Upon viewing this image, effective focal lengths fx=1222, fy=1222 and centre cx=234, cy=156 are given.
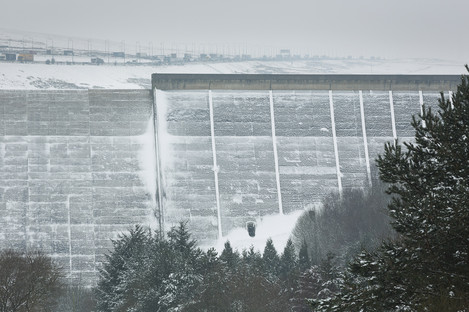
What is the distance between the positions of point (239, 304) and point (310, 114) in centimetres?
5613

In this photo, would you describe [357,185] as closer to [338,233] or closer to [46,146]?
[338,233]

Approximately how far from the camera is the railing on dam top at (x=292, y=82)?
9569 cm

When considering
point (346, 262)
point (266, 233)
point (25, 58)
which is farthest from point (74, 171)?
point (25, 58)

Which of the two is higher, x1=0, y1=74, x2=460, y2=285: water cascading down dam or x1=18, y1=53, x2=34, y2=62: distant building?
x1=18, y1=53, x2=34, y2=62: distant building

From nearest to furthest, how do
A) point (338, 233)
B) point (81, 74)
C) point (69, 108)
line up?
point (338, 233)
point (69, 108)
point (81, 74)

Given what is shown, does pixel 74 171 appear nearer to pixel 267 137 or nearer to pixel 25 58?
pixel 267 137

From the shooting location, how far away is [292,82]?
97125 millimetres

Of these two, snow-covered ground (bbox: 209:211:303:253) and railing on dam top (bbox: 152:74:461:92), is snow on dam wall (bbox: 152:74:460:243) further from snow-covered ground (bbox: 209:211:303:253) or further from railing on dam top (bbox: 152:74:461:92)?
snow-covered ground (bbox: 209:211:303:253)

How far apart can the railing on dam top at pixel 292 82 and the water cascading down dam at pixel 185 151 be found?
3.9 inches

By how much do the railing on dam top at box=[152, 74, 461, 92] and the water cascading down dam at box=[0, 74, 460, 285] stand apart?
99 mm

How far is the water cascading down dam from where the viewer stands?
3346 inches

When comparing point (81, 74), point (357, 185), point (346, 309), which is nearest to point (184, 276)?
point (346, 309)

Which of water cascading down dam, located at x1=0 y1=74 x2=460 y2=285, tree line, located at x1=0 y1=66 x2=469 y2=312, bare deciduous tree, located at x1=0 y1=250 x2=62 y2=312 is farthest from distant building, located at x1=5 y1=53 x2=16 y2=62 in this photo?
bare deciduous tree, located at x1=0 y1=250 x2=62 y2=312

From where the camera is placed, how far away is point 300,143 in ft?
306
